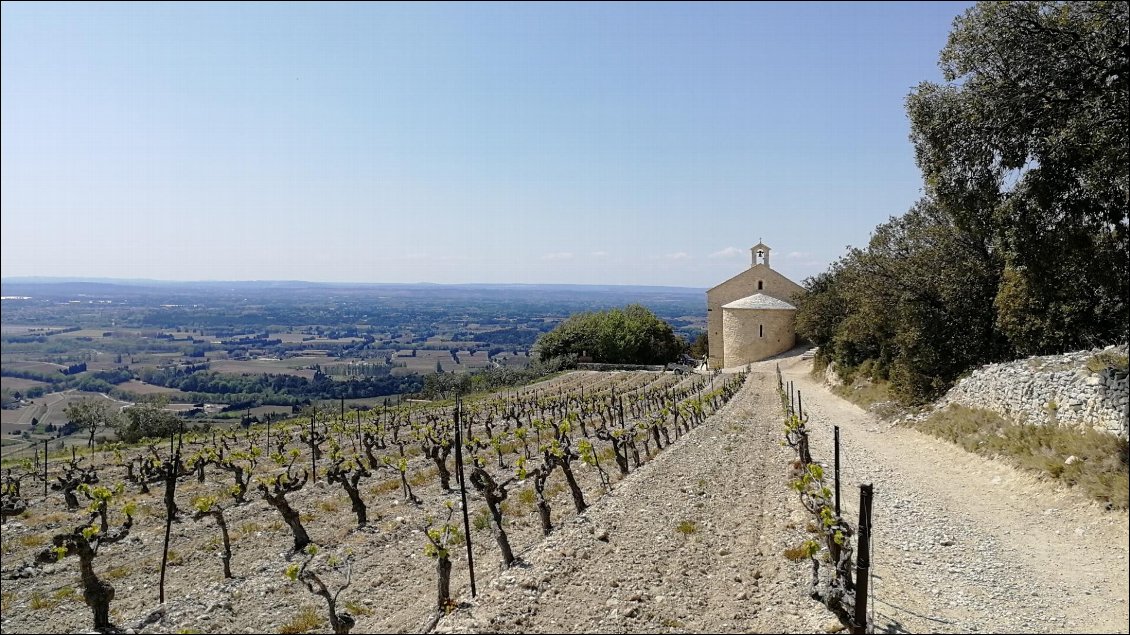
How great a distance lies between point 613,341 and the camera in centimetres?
5934

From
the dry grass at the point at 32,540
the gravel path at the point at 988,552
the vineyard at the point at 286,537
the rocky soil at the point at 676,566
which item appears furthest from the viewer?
the dry grass at the point at 32,540

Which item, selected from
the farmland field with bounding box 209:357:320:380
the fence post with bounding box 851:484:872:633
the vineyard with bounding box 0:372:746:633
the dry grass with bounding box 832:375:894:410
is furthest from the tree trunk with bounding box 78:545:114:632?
the farmland field with bounding box 209:357:320:380

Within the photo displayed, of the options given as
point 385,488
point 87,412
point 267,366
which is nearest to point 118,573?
point 385,488

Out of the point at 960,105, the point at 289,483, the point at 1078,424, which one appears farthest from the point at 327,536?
the point at 960,105

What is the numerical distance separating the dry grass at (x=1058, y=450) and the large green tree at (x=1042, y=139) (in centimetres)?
303

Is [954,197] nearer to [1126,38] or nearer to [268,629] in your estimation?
[1126,38]

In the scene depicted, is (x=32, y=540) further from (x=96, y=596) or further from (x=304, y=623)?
(x=304, y=623)

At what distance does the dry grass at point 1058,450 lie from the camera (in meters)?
9.66

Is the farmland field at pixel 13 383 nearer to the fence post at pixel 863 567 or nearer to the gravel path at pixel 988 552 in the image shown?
the fence post at pixel 863 567

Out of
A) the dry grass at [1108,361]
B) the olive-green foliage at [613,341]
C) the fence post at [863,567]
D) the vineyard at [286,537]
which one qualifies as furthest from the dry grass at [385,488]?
the olive-green foliage at [613,341]

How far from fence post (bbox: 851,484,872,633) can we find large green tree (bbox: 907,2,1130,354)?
26.1ft

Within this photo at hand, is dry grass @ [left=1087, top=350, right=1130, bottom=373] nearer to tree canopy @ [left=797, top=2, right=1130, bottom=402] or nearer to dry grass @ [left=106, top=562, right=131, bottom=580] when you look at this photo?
tree canopy @ [left=797, top=2, right=1130, bottom=402]

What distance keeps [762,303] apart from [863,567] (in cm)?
4545

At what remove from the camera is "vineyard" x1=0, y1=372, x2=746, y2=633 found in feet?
29.4
